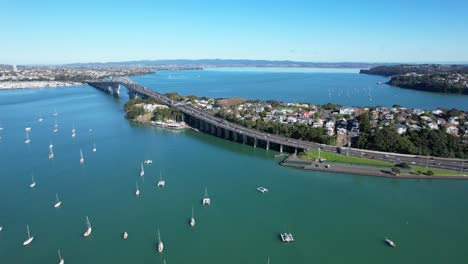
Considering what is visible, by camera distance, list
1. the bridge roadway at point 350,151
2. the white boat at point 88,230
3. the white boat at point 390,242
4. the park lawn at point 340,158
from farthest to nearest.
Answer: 1. the park lawn at point 340,158
2. the bridge roadway at point 350,151
3. the white boat at point 88,230
4. the white boat at point 390,242

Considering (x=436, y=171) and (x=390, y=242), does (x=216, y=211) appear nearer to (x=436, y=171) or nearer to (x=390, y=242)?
(x=390, y=242)

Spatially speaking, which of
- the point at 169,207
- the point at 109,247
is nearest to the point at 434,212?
the point at 169,207

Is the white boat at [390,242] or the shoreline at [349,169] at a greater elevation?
the shoreline at [349,169]

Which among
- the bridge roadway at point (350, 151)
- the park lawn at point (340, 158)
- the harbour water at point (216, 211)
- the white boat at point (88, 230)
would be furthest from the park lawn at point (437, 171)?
the white boat at point (88, 230)

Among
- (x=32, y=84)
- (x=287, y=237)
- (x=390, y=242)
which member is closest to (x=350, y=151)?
(x=390, y=242)

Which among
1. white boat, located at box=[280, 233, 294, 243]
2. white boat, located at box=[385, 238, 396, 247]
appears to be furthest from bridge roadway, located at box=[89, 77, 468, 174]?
white boat, located at box=[280, 233, 294, 243]

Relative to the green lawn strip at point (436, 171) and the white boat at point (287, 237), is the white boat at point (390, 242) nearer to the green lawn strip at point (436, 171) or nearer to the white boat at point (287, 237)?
the white boat at point (287, 237)
